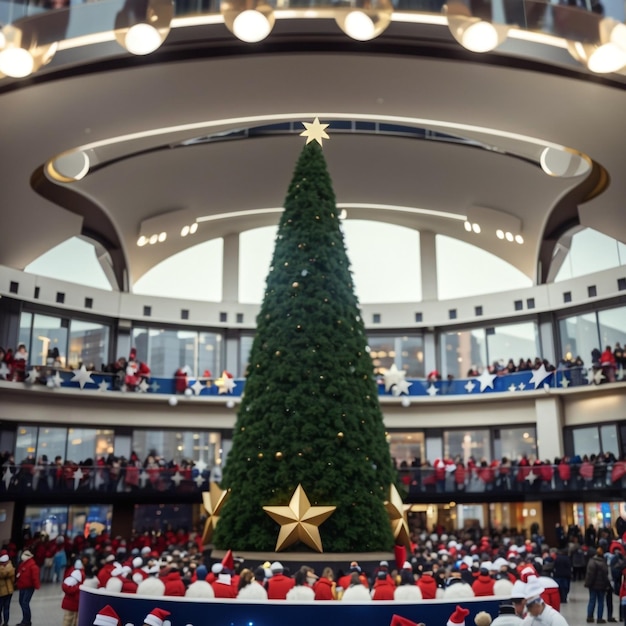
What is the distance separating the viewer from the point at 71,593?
12.8 meters

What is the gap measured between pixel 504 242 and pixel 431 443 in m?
9.79

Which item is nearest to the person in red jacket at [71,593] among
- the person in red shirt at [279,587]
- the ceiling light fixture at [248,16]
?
the person in red shirt at [279,587]

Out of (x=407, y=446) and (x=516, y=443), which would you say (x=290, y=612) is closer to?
(x=516, y=443)

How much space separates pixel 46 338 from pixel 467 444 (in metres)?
18.9

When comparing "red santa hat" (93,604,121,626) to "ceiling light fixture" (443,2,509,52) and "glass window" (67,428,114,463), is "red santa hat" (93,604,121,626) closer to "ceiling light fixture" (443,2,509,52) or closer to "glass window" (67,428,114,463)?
"ceiling light fixture" (443,2,509,52)

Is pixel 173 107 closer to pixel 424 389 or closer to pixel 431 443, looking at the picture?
pixel 424 389

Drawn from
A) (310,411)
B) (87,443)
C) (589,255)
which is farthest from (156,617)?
(589,255)

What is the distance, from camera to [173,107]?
72.6ft

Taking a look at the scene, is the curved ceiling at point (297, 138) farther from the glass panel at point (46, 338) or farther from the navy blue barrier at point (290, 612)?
the navy blue barrier at point (290, 612)

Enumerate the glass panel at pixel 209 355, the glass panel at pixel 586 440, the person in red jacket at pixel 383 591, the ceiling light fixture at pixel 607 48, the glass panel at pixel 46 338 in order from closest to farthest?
1. the ceiling light fixture at pixel 607 48
2. the person in red jacket at pixel 383 591
3. the glass panel at pixel 586 440
4. the glass panel at pixel 46 338
5. the glass panel at pixel 209 355

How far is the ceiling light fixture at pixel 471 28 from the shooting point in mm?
8359

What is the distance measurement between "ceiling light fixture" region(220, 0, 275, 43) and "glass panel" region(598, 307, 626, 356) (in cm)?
2460

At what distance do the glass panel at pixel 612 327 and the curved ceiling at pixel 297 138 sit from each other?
358cm

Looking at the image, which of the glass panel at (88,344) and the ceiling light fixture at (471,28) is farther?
the glass panel at (88,344)
